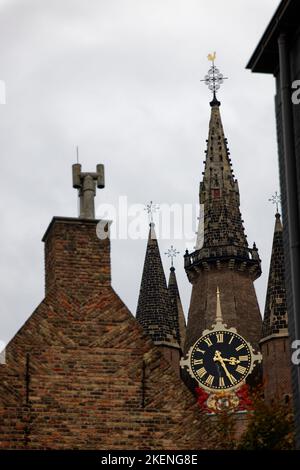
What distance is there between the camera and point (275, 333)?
85688 mm

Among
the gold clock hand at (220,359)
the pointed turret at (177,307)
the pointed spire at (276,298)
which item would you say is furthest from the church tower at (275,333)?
the pointed turret at (177,307)

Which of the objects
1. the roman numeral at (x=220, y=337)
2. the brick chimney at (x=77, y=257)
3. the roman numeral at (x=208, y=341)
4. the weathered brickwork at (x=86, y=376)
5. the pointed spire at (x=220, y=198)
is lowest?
the weathered brickwork at (x=86, y=376)

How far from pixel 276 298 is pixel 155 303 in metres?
8.79

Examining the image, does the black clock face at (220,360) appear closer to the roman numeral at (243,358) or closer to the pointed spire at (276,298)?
the roman numeral at (243,358)

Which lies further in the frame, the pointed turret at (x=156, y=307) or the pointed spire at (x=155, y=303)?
the pointed spire at (x=155, y=303)

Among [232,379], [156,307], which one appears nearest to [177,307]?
[156,307]

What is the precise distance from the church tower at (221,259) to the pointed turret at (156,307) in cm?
251

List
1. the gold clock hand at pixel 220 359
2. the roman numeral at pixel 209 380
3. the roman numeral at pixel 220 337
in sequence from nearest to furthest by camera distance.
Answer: the roman numeral at pixel 209 380
the gold clock hand at pixel 220 359
the roman numeral at pixel 220 337

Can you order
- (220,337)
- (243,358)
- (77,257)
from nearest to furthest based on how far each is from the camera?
(77,257) → (243,358) → (220,337)

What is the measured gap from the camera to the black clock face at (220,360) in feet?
299

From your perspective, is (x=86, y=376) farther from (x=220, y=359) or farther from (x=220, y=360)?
(x=220, y=359)

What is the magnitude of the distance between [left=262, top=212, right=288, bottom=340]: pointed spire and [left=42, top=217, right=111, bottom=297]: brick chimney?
4679 cm
